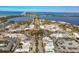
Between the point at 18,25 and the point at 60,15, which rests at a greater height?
the point at 60,15

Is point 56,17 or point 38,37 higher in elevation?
point 56,17

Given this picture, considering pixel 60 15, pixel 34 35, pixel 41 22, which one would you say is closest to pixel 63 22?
pixel 60 15

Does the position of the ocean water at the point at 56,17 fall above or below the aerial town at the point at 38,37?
above

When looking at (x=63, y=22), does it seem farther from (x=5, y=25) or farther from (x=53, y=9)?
(x=5, y=25)

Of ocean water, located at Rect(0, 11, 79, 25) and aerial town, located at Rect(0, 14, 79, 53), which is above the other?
ocean water, located at Rect(0, 11, 79, 25)

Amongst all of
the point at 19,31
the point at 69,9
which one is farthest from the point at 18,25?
the point at 69,9
